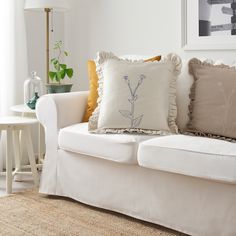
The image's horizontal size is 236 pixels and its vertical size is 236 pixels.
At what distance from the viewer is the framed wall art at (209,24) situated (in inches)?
142

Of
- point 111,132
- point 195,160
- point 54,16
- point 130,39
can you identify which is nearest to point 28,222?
point 111,132

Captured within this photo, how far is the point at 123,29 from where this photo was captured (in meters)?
4.36

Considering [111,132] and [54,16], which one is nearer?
[111,132]

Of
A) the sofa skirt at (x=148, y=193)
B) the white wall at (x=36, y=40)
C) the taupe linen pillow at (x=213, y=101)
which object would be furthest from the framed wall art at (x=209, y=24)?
the white wall at (x=36, y=40)

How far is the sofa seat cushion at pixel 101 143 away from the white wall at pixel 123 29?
41.3 inches

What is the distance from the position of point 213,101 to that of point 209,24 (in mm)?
885

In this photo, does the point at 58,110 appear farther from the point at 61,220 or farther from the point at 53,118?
the point at 61,220

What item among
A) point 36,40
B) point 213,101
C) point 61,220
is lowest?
point 61,220

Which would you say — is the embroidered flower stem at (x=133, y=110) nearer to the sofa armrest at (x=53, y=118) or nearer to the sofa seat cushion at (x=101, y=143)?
the sofa seat cushion at (x=101, y=143)

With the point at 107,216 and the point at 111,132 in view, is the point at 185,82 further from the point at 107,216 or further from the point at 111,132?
the point at 107,216

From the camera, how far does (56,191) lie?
3475mm

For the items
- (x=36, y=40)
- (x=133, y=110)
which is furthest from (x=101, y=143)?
(x=36, y=40)

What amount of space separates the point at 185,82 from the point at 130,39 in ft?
3.71

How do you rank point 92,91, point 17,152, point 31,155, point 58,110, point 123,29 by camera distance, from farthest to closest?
point 123,29
point 17,152
point 31,155
point 92,91
point 58,110
